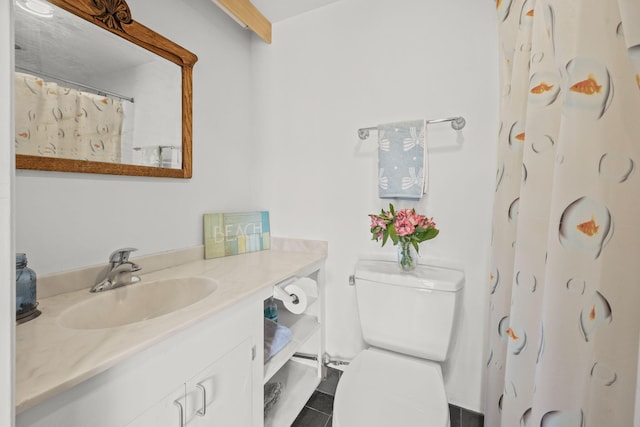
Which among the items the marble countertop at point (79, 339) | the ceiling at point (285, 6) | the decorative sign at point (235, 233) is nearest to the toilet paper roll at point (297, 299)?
the marble countertop at point (79, 339)

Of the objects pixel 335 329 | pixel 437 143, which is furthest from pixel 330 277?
pixel 437 143

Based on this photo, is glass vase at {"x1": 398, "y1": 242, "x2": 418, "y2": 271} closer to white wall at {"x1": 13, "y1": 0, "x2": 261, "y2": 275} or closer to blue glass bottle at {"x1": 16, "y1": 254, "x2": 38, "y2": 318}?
white wall at {"x1": 13, "y1": 0, "x2": 261, "y2": 275}

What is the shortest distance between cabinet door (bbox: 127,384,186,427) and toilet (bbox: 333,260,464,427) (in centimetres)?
46

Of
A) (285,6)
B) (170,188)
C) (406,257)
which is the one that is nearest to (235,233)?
(170,188)

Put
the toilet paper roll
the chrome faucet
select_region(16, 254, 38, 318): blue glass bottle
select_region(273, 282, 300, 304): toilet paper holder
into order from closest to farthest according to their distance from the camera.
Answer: select_region(16, 254, 38, 318): blue glass bottle, the chrome faucet, select_region(273, 282, 300, 304): toilet paper holder, the toilet paper roll

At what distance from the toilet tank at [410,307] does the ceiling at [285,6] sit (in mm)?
1530

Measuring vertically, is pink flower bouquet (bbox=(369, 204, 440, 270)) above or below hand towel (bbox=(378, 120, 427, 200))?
below

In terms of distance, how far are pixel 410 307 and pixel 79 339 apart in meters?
1.12

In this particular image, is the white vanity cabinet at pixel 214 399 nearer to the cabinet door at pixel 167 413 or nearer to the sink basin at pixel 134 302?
the cabinet door at pixel 167 413

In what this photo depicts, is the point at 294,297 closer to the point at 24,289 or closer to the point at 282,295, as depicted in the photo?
the point at 282,295

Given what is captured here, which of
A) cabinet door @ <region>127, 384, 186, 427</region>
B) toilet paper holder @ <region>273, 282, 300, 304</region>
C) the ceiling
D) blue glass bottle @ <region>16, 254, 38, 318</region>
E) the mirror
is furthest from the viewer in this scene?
the ceiling

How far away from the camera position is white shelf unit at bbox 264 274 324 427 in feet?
3.97

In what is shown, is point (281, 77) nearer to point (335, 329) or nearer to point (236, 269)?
point (236, 269)

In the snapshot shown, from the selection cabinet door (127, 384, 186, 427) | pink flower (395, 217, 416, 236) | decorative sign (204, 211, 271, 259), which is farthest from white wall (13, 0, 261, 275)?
pink flower (395, 217, 416, 236)
